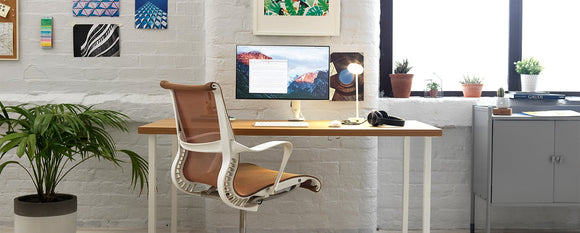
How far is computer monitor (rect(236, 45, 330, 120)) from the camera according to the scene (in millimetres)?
3109

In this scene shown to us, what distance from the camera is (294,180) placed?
2406mm

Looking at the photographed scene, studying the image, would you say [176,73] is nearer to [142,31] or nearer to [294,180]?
[142,31]

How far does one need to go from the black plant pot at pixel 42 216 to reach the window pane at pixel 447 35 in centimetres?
230

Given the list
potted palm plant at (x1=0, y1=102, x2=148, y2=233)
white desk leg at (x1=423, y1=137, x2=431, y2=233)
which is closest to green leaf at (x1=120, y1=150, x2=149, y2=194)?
potted palm plant at (x1=0, y1=102, x2=148, y2=233)

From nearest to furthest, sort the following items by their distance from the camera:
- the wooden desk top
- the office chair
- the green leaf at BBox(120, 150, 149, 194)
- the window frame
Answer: the office chair, the wooden desk top, the green leaf at BBox(120, 150, 149, 194), the window frame

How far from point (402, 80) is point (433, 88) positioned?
9.6 inches

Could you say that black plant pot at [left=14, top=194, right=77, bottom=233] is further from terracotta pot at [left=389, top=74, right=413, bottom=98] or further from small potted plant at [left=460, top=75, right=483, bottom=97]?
small potted plant at [left=460, top=75, right=483, bottom=97]

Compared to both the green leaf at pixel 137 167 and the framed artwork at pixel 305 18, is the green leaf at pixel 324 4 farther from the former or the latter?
the green leaf at pixel 137 167

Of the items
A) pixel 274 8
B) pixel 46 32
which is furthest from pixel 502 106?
pixel 46 32

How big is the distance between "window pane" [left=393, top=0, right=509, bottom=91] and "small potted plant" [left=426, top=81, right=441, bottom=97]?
0.32 feet

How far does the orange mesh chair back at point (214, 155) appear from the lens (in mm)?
2262

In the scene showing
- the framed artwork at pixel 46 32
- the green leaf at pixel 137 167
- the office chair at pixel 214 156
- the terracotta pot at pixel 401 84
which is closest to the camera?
the office chair at pixel 214 156

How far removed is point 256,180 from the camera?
2.40m

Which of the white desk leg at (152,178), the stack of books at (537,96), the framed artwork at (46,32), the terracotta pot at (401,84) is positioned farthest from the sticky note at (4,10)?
the stack of books at (537,96)
